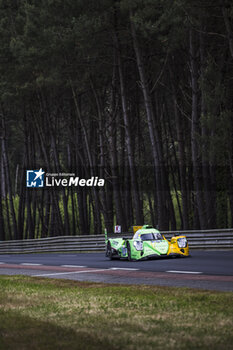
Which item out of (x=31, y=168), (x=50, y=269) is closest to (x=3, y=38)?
(x=31, y=168)

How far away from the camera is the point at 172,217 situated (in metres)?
37.5

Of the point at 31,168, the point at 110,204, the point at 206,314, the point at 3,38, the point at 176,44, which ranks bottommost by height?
the point at 206,314

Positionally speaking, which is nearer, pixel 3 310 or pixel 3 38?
pixel 3 310

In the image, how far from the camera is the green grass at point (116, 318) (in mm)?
6512

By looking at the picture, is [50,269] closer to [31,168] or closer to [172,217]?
[172,217]

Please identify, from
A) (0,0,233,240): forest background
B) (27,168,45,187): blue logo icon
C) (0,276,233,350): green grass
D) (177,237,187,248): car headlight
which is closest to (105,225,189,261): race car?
(177,237,187,248): car headlight

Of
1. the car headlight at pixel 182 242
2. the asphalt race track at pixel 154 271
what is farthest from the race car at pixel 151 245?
the asphalt race track at pixel 154 271

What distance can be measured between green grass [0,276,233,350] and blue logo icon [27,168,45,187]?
98.5 ft

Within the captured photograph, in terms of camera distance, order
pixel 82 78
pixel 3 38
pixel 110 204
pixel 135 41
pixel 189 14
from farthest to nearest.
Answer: pixel 110 204, pixel 3 38, pixel 82 78, pixel 135 41, pixel 189 14

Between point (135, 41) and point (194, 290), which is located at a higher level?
point (135, 41)

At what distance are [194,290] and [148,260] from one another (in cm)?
907

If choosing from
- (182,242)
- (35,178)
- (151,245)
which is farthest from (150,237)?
(35,178)

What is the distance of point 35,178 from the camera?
140ft

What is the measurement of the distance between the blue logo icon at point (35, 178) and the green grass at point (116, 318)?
98.5 feet
